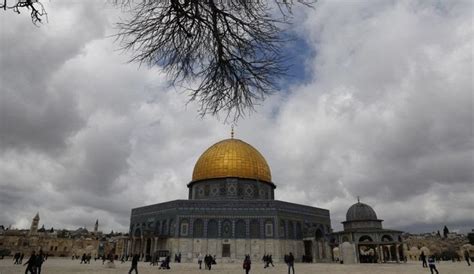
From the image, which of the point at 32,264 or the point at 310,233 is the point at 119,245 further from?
the point at 32,264

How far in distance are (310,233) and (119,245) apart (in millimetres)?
42715

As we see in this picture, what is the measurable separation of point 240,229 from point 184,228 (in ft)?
19.8

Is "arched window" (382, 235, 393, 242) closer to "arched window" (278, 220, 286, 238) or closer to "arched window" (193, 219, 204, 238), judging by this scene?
"arched window" (278, 220, 286, 238)

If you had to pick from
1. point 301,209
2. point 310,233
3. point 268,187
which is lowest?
point 310,233

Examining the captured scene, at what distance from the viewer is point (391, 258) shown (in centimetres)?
4769

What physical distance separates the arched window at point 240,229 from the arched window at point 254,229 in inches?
29.6

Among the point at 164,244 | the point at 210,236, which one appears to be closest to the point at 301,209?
the point at 210,236

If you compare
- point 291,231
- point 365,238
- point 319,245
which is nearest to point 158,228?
point 291,231

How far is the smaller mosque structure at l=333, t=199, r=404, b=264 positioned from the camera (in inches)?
1417

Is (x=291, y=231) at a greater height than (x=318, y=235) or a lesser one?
greater

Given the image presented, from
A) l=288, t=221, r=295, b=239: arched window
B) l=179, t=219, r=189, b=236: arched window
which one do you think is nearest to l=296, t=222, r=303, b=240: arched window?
l=288, t=221, r=295, b=239: arched window

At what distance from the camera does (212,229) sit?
123 ft

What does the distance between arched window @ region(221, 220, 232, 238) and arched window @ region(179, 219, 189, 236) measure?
384 cm

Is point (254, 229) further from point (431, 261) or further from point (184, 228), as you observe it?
point (431, 261)
